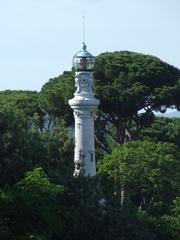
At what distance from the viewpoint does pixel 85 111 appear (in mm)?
33031

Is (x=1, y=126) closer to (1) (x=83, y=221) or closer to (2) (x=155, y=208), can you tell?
(1) (x=83, y=221)

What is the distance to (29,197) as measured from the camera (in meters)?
20.8

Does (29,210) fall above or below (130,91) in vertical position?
below

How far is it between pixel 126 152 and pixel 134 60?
10024 mm

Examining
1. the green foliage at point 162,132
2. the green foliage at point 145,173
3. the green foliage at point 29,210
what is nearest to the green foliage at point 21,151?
the green foliage at point 29,210

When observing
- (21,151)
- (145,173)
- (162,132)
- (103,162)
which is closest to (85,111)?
(145,173)

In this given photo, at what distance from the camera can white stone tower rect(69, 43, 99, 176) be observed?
107 ft

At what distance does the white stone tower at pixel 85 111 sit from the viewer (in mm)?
32531

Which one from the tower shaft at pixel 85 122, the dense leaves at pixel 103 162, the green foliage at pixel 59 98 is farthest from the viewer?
the green foliage at pixel 59 98

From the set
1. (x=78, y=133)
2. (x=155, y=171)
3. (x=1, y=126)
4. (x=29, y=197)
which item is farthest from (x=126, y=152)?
(x=29, y=197)

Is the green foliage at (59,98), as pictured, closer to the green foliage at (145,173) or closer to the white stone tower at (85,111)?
the green foliage at (145,173)


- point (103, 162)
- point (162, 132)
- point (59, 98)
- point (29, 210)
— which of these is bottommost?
point (29, 210)

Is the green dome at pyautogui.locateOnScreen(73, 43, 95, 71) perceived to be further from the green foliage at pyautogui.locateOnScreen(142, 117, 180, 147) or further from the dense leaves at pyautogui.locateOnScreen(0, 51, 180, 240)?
the green foliage at pyautogui.locateOnScreen(142, 117, 180, 147)

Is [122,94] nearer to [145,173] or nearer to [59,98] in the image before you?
[59,98]
